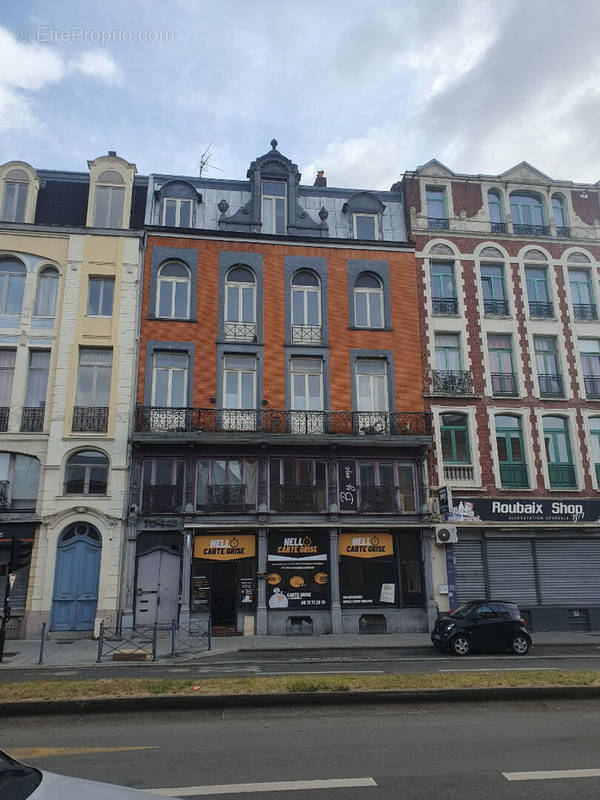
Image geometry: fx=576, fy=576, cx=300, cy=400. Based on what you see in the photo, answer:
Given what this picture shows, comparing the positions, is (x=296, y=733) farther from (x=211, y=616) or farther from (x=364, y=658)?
(x=211, y=616)

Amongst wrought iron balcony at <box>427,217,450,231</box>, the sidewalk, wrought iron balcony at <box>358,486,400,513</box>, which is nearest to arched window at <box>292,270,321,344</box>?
wrought iron balcony at <box>427,217,450,231</box>

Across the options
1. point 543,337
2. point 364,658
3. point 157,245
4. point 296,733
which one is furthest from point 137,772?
point 543,337

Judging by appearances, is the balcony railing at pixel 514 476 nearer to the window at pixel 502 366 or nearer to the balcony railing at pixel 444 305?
the window at pixel 502 366

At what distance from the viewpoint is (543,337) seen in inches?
1002

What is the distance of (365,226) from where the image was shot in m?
26.3

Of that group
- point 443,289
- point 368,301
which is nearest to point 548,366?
point 443,289

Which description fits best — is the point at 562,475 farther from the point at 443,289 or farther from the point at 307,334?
the point at 307,334

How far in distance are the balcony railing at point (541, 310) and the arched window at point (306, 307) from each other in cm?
956

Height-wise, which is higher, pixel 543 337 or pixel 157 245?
pixel 157 245

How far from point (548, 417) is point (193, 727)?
20593 millimetres

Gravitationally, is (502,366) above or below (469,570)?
above

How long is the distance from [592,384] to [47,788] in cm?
2607

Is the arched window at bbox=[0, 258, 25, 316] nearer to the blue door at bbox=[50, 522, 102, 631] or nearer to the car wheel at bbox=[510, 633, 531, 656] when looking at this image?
the blue door at bbox=[50, 522, 102, 631]

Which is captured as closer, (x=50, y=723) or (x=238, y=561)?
(x=50, y=723)
